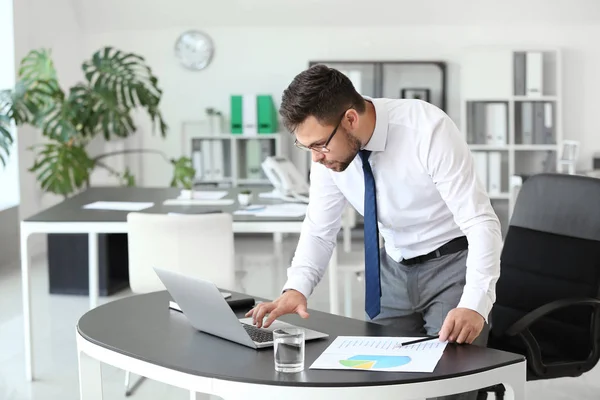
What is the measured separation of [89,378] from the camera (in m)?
2.41

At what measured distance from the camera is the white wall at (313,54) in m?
7.86

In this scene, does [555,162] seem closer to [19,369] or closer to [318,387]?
[19,369]

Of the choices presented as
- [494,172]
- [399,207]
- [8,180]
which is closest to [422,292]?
[399,207]

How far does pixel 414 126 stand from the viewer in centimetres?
234

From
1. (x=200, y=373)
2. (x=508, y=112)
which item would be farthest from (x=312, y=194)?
(x=508, y=112)

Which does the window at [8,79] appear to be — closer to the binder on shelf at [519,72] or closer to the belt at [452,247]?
the binder on shelf at [519,72]

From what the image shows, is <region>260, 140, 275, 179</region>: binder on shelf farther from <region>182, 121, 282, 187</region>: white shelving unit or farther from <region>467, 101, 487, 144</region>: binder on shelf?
<region>467, 101, 487, 144</region>: binder on shelf

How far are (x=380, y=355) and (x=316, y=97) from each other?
626mm

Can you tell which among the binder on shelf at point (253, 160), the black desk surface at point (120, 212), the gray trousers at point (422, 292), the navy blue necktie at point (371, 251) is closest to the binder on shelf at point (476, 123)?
the binder on shelf at point (253, 160)

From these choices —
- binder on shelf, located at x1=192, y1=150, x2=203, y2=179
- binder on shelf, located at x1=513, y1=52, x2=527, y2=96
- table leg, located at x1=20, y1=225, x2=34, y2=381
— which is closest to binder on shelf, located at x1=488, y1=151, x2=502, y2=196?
binder on shelf, located at x1=513, y1=52, x2=527, y2=96

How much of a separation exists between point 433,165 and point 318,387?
0.75 m

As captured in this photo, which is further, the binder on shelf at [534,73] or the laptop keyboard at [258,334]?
the binder on shelf at [534,73]

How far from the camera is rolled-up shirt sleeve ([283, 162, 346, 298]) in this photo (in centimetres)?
253

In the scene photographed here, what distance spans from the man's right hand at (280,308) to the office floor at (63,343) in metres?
1.63
